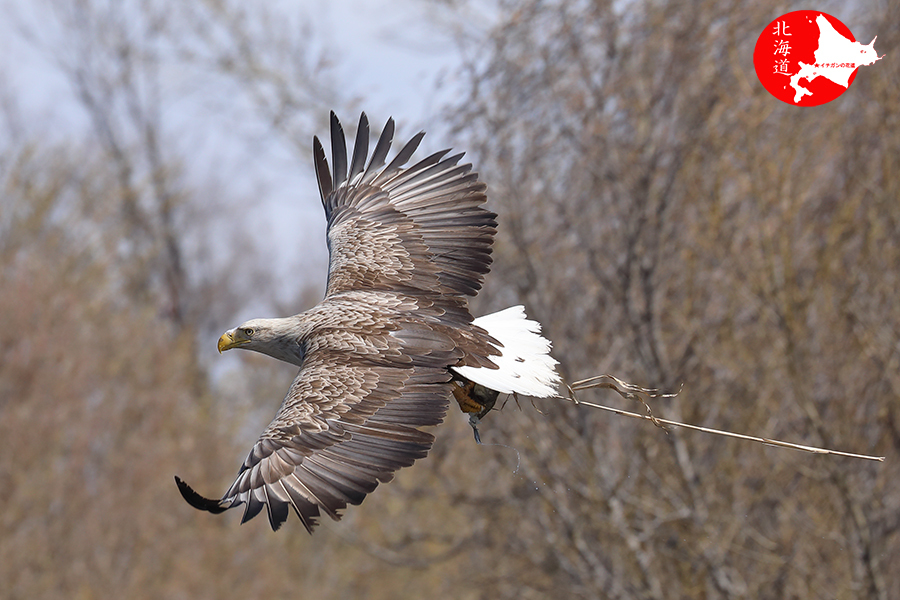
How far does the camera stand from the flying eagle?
156 inches

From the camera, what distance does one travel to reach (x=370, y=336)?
4.57 metres

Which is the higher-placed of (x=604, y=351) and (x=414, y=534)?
(x=604, y=351)

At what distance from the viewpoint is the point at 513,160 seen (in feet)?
29.6

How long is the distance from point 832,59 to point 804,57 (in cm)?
23

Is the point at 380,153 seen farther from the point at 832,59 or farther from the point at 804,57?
the point at 832,59

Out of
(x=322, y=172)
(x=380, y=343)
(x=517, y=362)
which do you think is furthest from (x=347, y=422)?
(x=322, y=172)

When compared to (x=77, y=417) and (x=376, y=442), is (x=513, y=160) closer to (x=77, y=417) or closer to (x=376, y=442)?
(x=376, y=442)

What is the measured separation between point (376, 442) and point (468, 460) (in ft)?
23.1

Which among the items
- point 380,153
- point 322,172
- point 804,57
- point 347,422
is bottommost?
point 347,422

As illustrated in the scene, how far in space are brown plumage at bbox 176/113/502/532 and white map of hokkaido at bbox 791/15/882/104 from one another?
284cm

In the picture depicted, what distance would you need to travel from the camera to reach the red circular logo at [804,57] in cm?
719

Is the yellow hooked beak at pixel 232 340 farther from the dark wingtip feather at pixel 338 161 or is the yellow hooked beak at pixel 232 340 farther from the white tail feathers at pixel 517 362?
the dark wingtip feather at pixel 338 161

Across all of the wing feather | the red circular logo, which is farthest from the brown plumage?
the red circular logo

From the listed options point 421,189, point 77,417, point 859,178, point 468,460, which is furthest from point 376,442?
point 77,417
